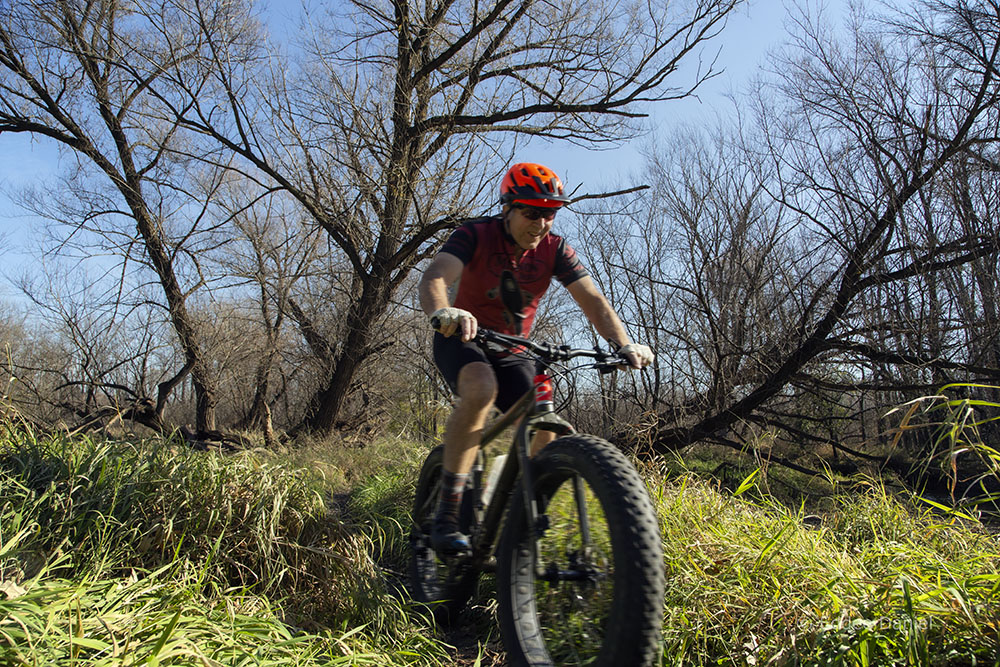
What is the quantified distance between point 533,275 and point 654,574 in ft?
5.97

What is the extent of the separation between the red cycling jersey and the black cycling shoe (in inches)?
38.7

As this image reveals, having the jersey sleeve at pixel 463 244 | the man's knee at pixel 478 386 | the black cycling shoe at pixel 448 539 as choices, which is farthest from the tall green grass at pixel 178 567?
the jersey sleeve at pixel 463 244

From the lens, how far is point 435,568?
3334 mm

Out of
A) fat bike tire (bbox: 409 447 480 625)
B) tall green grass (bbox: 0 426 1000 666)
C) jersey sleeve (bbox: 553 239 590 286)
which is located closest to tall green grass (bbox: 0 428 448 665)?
tall green grass (bbox: 0 426 1000 666)

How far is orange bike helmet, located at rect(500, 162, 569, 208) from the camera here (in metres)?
2.97

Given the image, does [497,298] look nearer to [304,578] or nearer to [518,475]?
[518,475]

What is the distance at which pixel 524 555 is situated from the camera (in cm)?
237

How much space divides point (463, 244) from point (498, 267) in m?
0.22

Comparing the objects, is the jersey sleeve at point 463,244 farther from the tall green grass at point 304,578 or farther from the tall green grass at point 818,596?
the tall green grass at point 818,596

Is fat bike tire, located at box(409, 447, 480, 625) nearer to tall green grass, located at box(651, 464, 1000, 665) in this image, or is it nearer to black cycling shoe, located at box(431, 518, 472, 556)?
black cycling shoe, located at box(431, 518, 472, 556)

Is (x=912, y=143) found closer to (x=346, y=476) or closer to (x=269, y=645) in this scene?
(x=346, y=476)

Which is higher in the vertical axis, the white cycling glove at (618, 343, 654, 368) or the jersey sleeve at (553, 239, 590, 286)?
the jersey sleeve at (553, 239, 590, 286)

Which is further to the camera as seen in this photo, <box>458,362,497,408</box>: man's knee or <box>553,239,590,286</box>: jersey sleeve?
<box>553,239,590,286</box>: jersey sleeve

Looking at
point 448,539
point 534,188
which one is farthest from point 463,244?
Result: point 448,539
